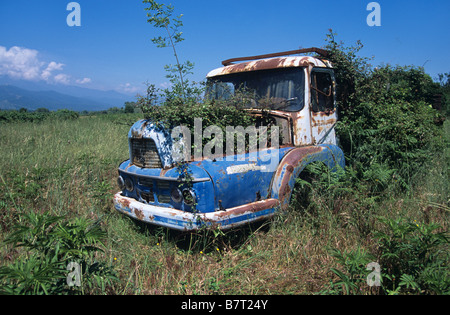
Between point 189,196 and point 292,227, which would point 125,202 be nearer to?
point 189,196

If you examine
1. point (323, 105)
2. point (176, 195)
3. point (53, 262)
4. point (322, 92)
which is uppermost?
point (322, 92)

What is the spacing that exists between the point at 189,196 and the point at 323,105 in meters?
2.60

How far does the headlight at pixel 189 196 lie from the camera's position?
3.01 meters

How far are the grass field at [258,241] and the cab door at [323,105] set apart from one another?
0.94m

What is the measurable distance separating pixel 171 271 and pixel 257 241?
1.03 metres

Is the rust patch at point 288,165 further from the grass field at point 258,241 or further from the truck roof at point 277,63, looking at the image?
the truck roof at point 277,63

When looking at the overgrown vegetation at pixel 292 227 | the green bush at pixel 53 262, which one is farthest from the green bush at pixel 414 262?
the green bush at pixel 53 262

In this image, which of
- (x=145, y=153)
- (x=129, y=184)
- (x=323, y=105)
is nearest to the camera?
(x=145, y=153)

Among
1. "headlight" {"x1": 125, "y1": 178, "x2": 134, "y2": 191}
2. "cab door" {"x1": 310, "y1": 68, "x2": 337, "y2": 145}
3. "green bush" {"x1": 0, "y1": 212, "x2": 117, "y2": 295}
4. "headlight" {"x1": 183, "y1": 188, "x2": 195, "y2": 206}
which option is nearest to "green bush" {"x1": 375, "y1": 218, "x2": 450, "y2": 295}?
"headlight" {"x1": 183, "y1": 188, "x2": 195, "y2": 206}

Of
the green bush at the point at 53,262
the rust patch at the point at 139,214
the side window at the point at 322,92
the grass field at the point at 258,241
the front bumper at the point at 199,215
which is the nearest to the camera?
the green bush at the point at 53,262

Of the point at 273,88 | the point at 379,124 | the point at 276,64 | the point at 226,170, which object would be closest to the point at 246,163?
the point at 226,170

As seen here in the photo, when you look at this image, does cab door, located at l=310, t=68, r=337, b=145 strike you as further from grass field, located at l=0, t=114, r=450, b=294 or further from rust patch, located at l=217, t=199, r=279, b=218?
rust patch, located at l=217, t=199, r=279, b=218

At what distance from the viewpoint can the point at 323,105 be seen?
4520 mm

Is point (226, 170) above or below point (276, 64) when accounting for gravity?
below
